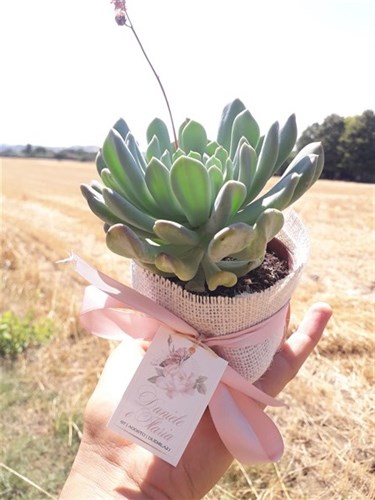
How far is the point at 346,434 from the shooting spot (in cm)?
61

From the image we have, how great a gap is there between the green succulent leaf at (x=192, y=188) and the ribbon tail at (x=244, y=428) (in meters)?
0.17

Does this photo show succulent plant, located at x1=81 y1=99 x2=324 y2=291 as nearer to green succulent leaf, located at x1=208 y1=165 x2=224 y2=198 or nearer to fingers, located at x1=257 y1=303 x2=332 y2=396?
green succulent leaf, located at x1=208 y1=165 x2=224 y2=198

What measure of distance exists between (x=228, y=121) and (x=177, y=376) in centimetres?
24

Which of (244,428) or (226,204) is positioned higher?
(226,204)

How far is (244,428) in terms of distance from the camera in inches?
20.2

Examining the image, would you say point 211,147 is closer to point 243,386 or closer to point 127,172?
point 127,172

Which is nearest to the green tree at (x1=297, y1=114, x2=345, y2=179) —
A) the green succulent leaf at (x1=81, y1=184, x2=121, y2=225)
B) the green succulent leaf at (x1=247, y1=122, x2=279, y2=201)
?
the green succulent leaf at (x1=247, y1=122, x2=279, y2=201)

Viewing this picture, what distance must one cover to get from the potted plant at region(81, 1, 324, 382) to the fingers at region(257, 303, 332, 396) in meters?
0.07

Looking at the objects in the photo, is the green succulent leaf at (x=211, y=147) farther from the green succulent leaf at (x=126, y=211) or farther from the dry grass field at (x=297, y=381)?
the dry grass field at (x=297, y=381)

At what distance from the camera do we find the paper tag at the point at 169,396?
0.48m

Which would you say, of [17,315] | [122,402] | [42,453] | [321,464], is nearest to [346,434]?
[321,464]

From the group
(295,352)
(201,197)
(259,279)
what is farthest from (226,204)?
Answer: (295,352)

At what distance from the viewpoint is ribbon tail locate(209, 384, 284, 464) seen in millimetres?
511

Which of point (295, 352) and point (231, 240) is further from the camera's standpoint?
point (295, 352)
